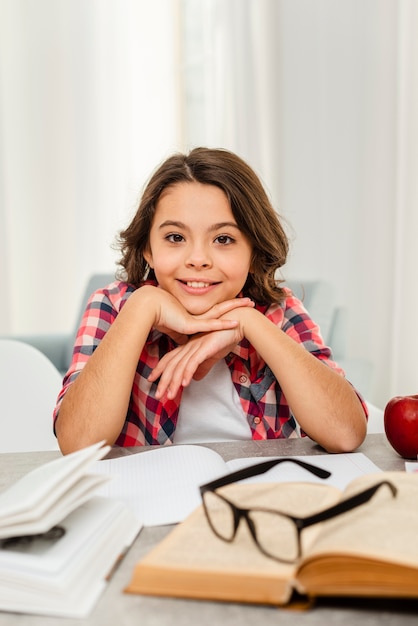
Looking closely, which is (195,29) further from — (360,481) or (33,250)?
(360,481)

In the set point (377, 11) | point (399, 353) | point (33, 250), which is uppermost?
point (377, 11)

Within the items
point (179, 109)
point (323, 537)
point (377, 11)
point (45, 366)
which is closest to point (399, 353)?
point (377, 11)

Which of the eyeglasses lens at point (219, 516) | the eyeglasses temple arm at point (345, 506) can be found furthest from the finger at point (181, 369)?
the eyeglasses temple arm at point (345, 506)

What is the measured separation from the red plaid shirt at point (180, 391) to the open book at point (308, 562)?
0.70 metres

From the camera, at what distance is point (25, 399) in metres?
1.48

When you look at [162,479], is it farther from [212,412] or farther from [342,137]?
[342,137]

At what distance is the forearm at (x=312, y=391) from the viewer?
1093 millimetres

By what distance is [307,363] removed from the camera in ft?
3.95

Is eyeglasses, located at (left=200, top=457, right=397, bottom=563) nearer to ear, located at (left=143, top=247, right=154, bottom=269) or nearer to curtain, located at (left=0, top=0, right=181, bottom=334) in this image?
ear, located at (left=143, top=247, right=154, bottom=269)

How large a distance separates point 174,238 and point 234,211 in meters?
0.12

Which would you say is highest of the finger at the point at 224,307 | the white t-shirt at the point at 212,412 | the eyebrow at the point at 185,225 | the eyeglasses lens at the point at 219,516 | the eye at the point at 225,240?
the eyebrow at the point at 185,225

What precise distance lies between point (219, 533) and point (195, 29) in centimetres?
475

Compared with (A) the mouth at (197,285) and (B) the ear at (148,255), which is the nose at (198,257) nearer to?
(A) the mouth at (197,285)

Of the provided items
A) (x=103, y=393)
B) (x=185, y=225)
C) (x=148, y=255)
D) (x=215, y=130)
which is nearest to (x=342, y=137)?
(x=215, y=130)
